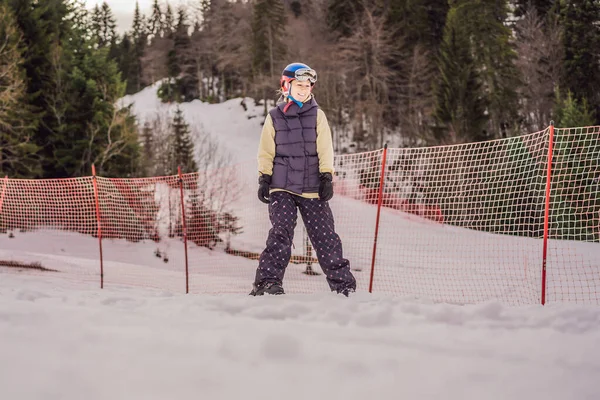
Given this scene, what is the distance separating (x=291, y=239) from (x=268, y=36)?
127ft

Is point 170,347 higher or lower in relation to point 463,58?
lower

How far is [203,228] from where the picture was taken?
539 inches

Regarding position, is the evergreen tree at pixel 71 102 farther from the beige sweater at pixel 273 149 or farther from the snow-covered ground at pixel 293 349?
the snow-covered ground at pixel 293 349

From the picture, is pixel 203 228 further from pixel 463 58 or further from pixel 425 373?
pixel 463 58

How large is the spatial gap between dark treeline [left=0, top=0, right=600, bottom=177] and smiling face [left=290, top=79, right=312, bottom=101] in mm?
13771

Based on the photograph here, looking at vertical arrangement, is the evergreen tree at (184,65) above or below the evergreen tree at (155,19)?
below

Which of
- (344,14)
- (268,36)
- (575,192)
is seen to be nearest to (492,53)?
(344,14)

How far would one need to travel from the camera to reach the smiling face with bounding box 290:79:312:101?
3883 millimetres

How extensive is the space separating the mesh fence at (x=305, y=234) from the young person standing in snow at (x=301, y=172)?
4.39 meters

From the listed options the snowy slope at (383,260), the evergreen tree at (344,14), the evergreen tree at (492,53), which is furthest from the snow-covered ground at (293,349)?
the evergreen tree at (344,14)

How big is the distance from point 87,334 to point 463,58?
25.9m

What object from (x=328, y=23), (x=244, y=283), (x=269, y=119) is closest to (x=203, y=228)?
(x=244, y=283)

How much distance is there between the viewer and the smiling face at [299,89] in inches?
153

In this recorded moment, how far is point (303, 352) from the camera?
2.27 metres
